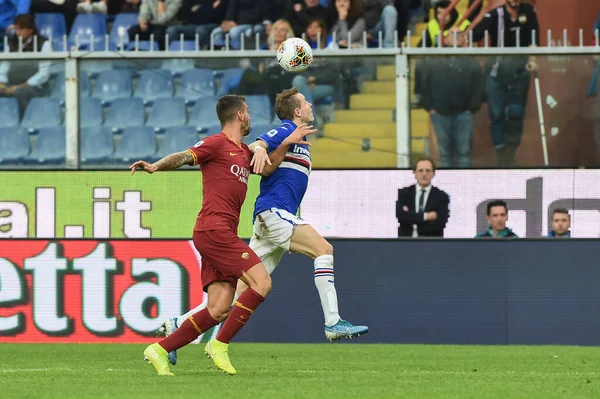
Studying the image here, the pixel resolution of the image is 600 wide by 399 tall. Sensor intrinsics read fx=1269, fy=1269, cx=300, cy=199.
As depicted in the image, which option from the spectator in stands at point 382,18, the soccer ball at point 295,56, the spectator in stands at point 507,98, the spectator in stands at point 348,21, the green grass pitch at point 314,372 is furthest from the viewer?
the spectator in stands at point 382,18

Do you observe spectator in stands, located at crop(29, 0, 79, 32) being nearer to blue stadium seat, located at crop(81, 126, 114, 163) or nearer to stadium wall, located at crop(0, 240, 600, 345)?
blue stadium seat, located at crop(81, 126, 114, 163)

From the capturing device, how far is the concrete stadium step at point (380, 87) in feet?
47.5

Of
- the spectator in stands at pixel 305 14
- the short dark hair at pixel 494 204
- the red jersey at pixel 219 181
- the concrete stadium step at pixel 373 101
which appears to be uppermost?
the spectator in stands at pixel 305 14

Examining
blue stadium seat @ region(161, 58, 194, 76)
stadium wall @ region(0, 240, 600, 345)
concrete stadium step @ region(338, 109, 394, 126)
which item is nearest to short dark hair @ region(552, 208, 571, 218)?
stadium wall @ region(0, 240, 600, 345)

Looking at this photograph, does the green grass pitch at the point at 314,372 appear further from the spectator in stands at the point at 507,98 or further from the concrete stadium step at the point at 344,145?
the spectator in stands at the point at 507,98

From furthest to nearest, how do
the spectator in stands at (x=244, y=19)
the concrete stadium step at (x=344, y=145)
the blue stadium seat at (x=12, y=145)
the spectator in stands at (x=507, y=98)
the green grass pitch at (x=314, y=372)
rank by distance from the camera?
the spectator in stands at (x=244, y=19) → the blue stadium seat at (x=12, y=145) → the concrete stadium step at (x=344, y=145) → the spectator in stands at (x=507, y=98) → the green grass pitch at (x=314, y=372)

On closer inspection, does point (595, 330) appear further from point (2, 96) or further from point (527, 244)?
point (2, 96)

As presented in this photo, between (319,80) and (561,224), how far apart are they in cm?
340

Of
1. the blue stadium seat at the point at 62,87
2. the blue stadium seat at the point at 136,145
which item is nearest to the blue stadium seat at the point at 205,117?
the blue stadium seat at the point at 136,145

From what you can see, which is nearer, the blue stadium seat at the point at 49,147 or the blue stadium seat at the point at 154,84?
the blue stadium seat at the point at 49,147

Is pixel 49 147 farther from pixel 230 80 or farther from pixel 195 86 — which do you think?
pixel 230 80

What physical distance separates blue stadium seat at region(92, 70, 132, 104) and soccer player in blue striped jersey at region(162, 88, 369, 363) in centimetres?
569

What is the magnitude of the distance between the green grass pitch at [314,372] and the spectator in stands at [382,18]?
15.7 feet

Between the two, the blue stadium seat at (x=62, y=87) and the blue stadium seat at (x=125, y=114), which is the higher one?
the blue stadium seat at (x=62, y=87)
